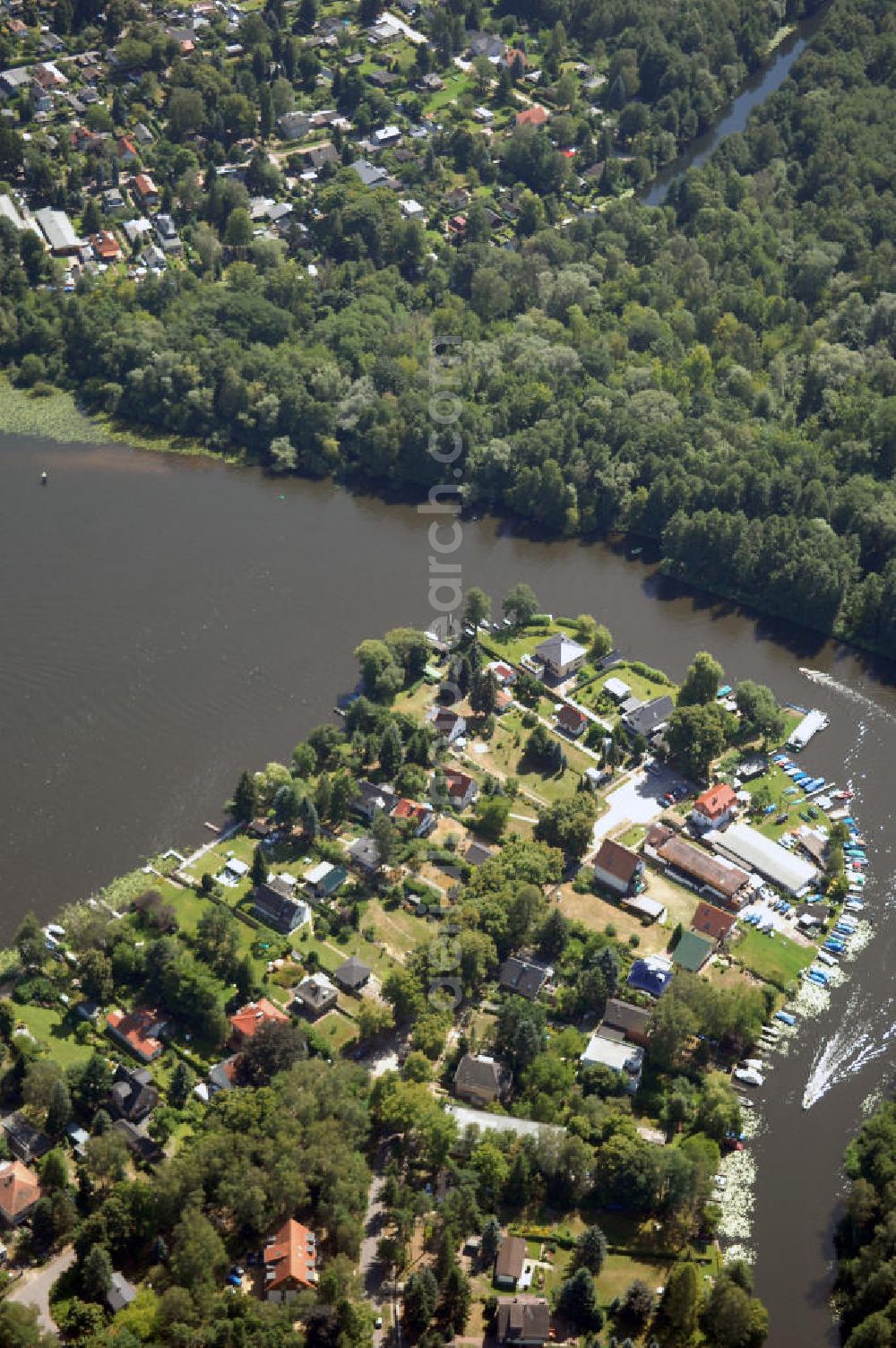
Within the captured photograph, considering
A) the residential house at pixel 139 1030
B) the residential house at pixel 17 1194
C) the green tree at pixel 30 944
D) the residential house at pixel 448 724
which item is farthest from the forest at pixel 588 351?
the residential house at pixel 17 1194

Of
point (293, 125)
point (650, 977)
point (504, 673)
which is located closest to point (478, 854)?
point (650, 977)

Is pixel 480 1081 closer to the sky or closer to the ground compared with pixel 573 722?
closer to the ground

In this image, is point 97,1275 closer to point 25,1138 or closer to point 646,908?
point 25,1138

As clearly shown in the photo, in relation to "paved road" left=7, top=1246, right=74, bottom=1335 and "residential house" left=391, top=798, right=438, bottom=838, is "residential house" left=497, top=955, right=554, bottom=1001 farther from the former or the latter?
"paved road" left=7, top=1246, right=74, bottom=1335

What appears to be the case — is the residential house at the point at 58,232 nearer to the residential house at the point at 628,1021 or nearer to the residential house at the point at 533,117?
the residential house at the point at 533,117

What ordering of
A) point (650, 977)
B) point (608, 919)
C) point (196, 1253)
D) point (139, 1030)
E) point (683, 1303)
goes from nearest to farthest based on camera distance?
1. point (683, 1303)
2. point (196, 1253)
3. point (139, 1030)
4. point (650, 977)
5. point (608, 919)

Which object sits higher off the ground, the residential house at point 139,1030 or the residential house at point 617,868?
the residential house at point 617,868

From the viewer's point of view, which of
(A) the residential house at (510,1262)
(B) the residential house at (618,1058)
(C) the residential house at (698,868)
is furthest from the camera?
(C) the residential house at (698,868)

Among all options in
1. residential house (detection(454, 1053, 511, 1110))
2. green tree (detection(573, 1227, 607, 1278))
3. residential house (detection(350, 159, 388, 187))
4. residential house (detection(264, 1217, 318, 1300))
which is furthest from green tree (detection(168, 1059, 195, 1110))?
residential house (detection(350, 159, 388, 187))
